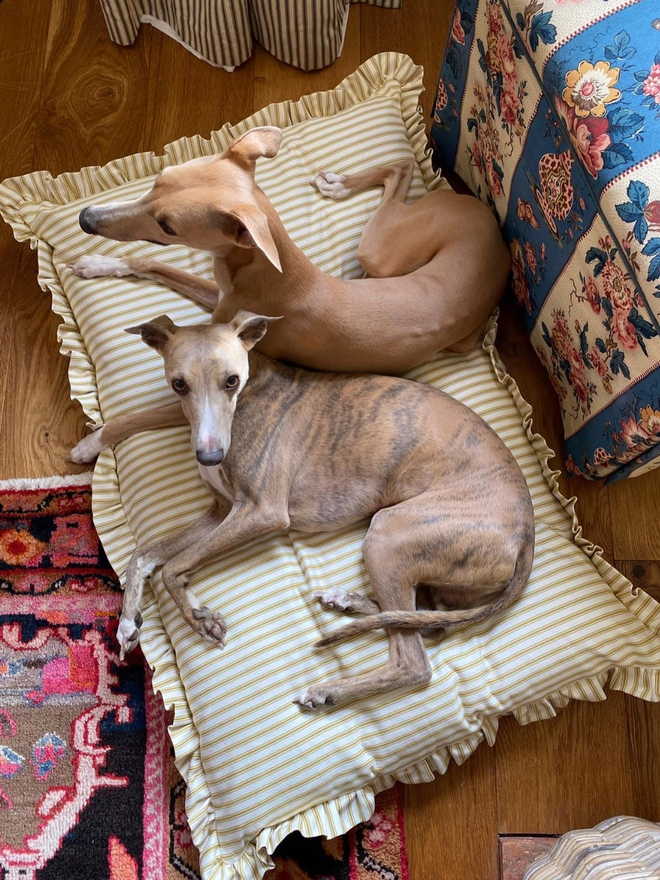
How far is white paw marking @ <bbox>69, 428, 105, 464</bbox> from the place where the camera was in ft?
8.02

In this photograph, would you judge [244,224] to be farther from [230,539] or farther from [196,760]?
[196,760]

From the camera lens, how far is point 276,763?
206 centimetres

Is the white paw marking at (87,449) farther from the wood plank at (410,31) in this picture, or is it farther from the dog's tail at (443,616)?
the wood plank at (410,31)

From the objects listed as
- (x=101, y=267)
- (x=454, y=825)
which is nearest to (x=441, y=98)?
(x=101, y=267)

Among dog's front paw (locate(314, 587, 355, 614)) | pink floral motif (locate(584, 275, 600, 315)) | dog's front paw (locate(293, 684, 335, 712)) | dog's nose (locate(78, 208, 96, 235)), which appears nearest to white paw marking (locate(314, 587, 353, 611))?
dog's front paw (locate(314, 587, 355, 614))

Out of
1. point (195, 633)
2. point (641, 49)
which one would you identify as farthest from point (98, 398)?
point (641, 49)

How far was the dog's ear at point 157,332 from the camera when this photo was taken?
199cm

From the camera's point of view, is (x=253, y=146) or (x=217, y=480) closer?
(x=253, y=146)

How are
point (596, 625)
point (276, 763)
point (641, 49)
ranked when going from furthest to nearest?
point (596, 625), point (276, 763), point (641, 49)

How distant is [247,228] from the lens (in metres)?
1.87

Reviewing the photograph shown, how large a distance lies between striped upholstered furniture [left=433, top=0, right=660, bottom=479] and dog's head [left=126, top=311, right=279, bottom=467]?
83cm

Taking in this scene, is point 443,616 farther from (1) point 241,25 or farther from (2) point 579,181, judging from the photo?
(1) point 241,25

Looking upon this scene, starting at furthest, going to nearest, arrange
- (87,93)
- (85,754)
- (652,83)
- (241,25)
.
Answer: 1. (87,93)
2. (241,25)
3. (85,754)
4. (652,83)

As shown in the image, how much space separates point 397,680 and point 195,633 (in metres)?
0.56
